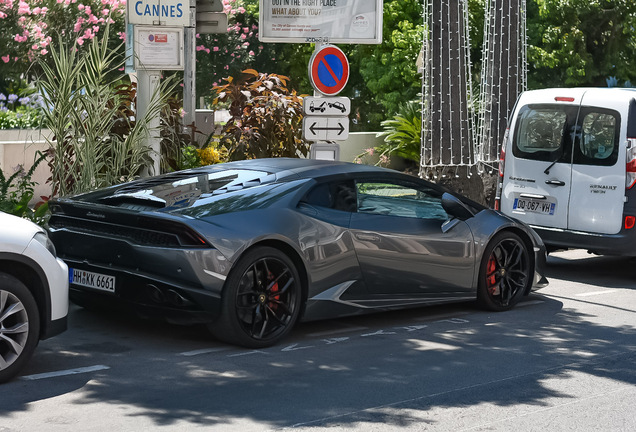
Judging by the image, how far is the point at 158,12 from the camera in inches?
440

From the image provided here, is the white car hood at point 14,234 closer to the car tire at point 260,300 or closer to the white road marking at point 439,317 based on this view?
the car tire at point 260,300

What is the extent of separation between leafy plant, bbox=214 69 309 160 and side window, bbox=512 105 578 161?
12.6 feet

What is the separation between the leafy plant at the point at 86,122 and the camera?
10.4 metres

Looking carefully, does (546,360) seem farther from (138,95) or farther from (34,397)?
(138,95)

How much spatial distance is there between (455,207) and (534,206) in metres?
2.74

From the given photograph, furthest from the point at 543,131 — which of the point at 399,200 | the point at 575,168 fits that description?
the point at 399,200

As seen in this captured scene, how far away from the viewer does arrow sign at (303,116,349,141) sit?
12039mm

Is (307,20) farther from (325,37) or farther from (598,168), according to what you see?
(598,168)

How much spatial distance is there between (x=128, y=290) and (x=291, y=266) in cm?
114

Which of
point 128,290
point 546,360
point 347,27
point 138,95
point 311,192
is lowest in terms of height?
point 546,360

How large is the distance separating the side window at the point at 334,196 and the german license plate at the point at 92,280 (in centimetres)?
153

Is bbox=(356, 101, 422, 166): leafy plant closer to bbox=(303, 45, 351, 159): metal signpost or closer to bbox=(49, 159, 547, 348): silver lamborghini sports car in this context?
bbox=(303, 45, 351, 159): metal signpost

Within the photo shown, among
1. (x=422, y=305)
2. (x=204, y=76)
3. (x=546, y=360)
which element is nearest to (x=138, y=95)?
(x=422, y=305)

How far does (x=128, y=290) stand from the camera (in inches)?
296
